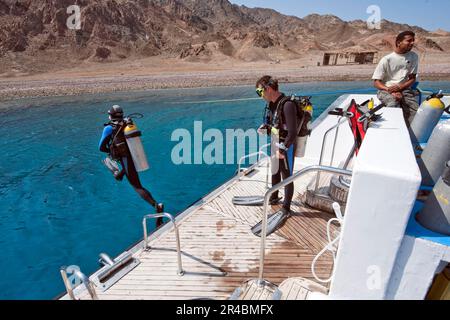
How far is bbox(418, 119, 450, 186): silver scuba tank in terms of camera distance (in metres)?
2.21

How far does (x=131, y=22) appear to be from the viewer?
241ft

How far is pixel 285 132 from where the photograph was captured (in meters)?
4.16

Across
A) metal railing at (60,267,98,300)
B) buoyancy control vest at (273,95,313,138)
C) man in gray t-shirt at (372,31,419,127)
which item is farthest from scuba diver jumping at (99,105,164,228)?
man in gray t-shirt at (372,31,419,127)

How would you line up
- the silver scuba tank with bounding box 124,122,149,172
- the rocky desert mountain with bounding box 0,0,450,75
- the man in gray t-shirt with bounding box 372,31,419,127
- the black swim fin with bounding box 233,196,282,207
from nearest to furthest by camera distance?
1. the man in gray t-shirt with bounding box 372,31,419,127
2. the silver scuba tank with bounding box 124,122,149,172
3. the black swim fin with bounding box 233,196,282,207
4. the rocky desert mountain with bounding box 0,0,450,75

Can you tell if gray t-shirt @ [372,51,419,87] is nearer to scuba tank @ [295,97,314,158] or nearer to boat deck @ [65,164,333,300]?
scuba tank @ [295,97,314,158]

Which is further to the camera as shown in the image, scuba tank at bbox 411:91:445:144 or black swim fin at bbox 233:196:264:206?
black swim fin at bbox 233:196:264:206

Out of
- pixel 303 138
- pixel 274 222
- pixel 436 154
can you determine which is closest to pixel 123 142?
pixel 274 222

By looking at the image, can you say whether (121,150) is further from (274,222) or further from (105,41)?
(105,41)

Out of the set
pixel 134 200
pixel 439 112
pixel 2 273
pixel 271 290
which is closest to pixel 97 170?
pixel 134 200

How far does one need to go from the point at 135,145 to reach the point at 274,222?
2849mm

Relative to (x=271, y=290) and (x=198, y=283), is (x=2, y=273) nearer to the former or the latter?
(x=198, y=283)

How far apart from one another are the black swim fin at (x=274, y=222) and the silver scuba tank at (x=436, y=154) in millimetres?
2374

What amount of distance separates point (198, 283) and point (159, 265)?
66 cm

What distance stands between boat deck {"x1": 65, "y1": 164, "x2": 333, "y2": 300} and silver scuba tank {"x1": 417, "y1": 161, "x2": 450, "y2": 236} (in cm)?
151
